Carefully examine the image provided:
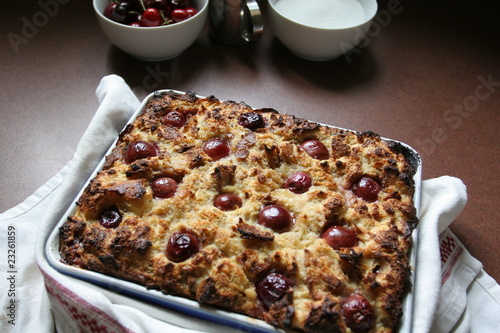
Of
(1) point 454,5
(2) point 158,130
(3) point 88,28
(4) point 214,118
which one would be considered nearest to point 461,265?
(4) point 214,118

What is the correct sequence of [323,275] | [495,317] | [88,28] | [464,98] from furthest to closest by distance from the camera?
[88,28]
[464,98]
[495,317]
[323,275]

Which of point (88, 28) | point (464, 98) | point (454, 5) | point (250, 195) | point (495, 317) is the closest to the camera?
point (250, 195)

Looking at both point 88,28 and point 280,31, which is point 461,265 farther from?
point 88,28
